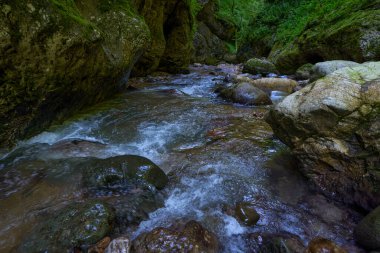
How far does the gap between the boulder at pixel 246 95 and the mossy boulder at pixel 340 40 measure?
329cm

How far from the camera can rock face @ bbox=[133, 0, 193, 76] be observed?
33.6 feet

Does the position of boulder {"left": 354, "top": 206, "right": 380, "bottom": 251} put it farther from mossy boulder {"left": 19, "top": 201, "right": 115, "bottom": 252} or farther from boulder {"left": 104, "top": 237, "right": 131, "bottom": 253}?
mossy boulder {"left": 19, "top": 201, "right": 115, "bottom": 252}

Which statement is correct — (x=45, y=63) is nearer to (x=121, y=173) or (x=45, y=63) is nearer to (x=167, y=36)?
(x=121, y=173)

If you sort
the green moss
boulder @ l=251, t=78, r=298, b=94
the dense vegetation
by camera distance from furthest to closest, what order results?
1. the dense vegetation
2. boulder @ l=251, t=78, r=298, b=94
3. the green moss

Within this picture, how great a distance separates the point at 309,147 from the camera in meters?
3.19

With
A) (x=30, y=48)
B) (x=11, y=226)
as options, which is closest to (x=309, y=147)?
(x=11, y=226)

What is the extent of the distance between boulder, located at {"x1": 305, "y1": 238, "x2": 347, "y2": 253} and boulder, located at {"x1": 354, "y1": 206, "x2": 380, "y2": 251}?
227 millimetres

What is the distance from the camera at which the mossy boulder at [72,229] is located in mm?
2506

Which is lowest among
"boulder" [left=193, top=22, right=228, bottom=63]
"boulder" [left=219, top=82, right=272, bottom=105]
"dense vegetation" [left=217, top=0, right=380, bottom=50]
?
"boulder" [left=193, top=22, right=228, bottom=63]

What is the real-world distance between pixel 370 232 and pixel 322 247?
0.42m

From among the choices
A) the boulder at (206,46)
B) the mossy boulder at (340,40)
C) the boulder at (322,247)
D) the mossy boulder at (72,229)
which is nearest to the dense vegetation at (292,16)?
the mossy boulder at (340,40)

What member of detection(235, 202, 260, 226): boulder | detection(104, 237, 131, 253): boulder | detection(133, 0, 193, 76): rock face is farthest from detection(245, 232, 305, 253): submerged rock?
detection(133, 0, 193, 76): rock face

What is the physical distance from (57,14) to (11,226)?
2.79 m

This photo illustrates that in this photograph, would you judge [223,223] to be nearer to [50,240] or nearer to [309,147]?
[309,147]
